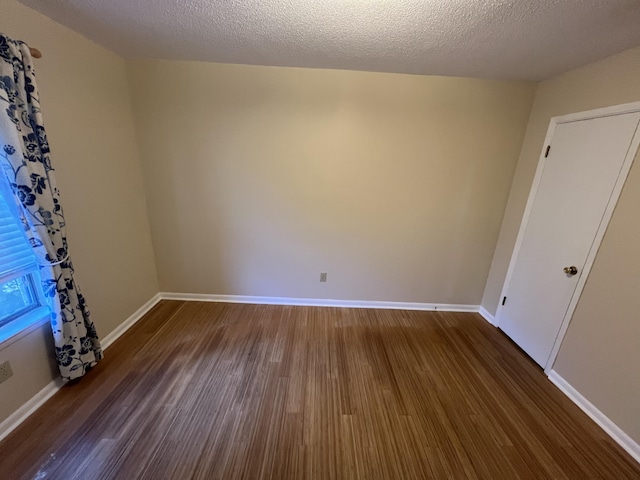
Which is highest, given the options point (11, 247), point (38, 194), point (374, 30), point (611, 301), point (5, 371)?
point (374, 30)

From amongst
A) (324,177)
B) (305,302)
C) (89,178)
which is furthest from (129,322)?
(324,177)

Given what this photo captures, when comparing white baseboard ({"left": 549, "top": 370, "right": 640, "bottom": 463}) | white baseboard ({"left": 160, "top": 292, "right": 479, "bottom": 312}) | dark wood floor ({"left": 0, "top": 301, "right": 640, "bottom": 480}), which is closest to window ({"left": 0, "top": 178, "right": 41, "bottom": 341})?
dark wood floor ({"left": 0, "top": 301, "right": 640, "bottom": 480})

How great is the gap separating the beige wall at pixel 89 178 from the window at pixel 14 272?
145mm

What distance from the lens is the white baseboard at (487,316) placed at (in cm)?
272

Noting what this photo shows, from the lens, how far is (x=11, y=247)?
4.89ft

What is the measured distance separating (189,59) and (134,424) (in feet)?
8.95

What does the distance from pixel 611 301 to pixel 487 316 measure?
1241mm

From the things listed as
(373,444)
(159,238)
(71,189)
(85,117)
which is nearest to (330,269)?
(373,444)

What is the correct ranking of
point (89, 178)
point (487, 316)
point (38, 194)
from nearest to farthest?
point (38, 194) < point (89, 178) < point (487, 316)

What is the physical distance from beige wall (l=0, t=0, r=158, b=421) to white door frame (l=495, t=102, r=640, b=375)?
3586mm

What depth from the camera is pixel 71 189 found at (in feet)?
5.85

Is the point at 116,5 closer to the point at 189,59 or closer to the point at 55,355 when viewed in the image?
the point at 189,59

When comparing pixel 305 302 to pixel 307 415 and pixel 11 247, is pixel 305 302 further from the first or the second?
pixel 11 247

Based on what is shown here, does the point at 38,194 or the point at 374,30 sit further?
the point at 374,30
